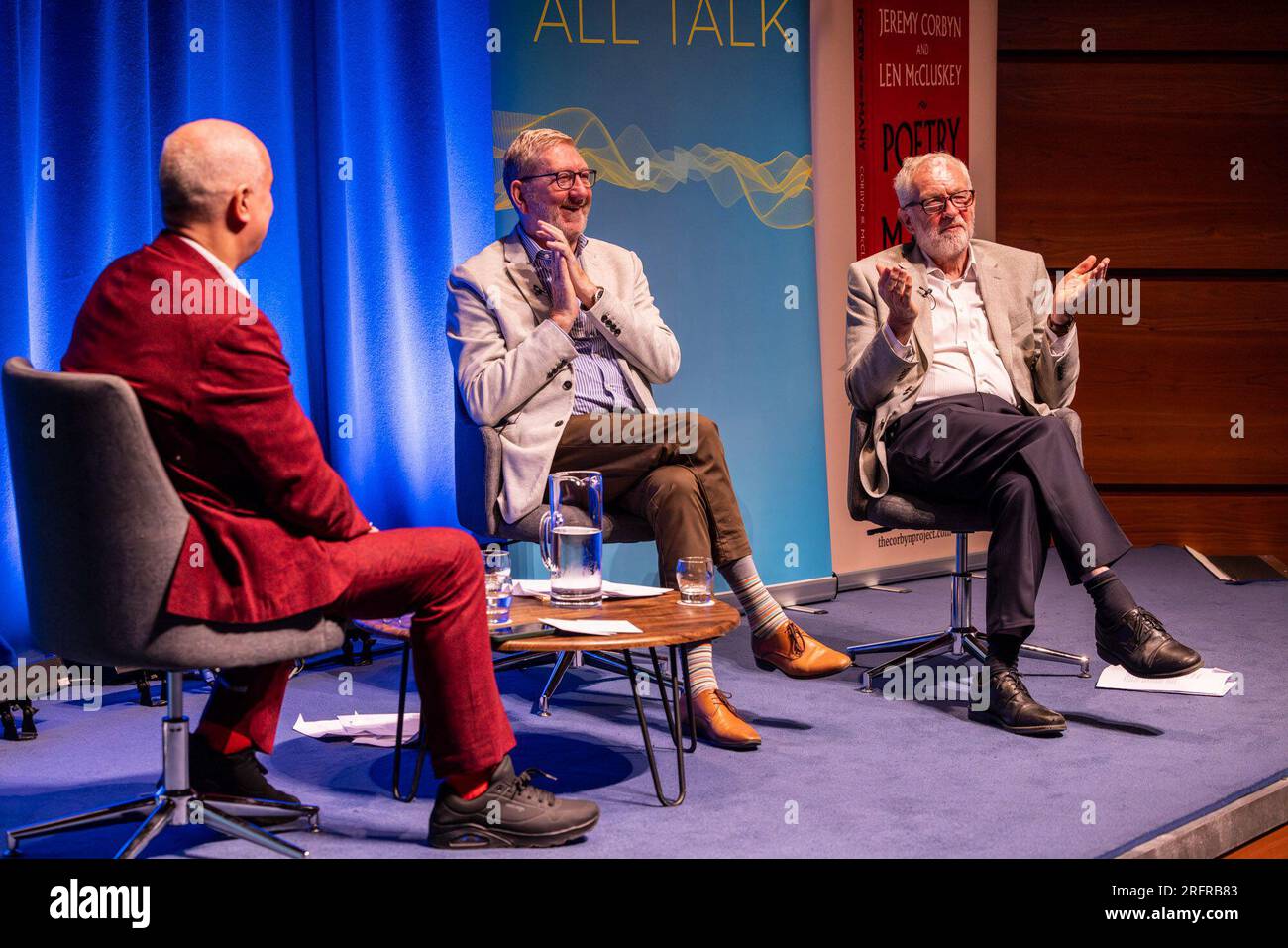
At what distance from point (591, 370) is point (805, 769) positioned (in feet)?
4.05

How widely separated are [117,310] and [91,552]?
0.38 m

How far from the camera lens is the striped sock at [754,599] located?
325cm

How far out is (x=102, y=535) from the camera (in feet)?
6.84

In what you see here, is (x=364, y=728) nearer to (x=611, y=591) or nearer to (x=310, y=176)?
(x=611, y=591)

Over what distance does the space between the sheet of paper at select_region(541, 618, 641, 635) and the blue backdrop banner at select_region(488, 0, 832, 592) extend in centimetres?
186

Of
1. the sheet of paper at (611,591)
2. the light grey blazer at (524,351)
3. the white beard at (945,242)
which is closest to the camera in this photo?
the sheet of paper at (611,591)

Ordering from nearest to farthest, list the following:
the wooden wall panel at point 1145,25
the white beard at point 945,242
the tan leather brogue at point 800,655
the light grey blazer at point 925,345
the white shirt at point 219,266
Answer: the white shirt at point 219,266 → the tan leather brogue at point 800,655 → the light grey blazer at point 925,345 → the white beard at point 945,242 → the wooden wall panel at point 1145,25

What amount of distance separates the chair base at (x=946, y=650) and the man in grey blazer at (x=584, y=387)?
1.55 feet

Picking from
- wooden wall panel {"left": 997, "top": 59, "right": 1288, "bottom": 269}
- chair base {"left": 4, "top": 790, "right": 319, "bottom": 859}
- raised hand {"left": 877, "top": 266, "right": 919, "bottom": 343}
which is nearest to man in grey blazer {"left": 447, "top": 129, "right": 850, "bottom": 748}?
raised hand {"left": 877, "top": 266, "right": 919, "bottom": 343}

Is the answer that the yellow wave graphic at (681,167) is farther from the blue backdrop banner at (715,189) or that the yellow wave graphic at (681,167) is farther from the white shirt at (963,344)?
the white shirt at (963,344)

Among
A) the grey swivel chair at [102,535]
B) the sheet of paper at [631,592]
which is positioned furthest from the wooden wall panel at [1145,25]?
the grey swivel chair at [102,535]

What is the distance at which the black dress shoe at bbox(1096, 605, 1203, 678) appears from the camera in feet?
10.5

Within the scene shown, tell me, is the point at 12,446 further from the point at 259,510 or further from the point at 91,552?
the point at 259,510
